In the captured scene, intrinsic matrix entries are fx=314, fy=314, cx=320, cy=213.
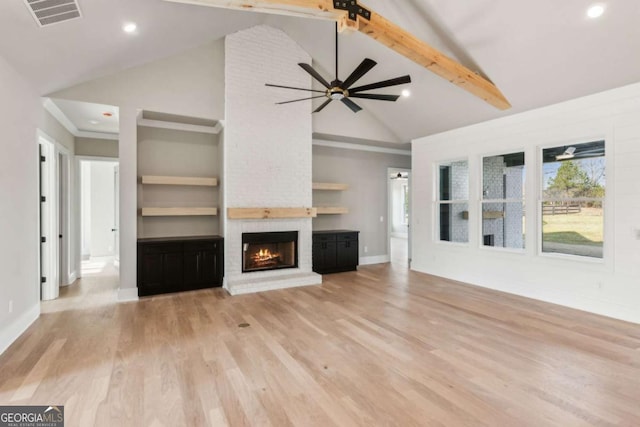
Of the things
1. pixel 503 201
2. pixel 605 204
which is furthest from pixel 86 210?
pixel 605 204

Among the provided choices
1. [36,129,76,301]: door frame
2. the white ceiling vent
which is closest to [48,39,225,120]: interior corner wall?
[36,129,76,301]: door frame

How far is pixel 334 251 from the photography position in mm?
6832

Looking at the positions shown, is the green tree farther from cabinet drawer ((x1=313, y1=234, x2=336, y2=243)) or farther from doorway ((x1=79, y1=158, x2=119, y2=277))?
doorway ((x1=79, y1=158, x2=119, y2=277))

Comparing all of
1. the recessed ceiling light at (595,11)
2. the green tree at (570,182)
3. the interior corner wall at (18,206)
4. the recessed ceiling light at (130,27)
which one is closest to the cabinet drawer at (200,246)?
the interior corner wall at (18,206)

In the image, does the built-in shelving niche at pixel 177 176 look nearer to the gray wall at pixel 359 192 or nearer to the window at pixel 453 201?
the gray wall at pixel 359 192

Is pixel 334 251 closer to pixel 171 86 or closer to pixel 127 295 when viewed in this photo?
pixel 127 295

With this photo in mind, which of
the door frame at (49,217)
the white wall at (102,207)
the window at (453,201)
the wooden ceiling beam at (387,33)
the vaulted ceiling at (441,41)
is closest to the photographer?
the wooden ceiling beam at (387,33)

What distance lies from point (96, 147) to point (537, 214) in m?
8.04

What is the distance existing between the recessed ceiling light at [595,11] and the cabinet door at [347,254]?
5092 millimetres

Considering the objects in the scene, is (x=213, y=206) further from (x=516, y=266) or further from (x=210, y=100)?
(x=516, y=266)

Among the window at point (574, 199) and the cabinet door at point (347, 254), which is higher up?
the window at point (574, 199)

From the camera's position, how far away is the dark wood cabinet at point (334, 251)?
21.8 ft

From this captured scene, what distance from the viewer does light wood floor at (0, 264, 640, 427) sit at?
7.22 feet

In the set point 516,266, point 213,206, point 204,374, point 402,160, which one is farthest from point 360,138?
point 204,374
